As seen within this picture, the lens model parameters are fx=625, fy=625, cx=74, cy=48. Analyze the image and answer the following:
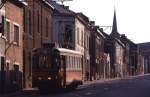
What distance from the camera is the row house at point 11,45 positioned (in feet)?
156

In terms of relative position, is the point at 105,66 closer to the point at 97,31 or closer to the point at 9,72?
the point at 97,31

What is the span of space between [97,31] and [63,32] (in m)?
27.0

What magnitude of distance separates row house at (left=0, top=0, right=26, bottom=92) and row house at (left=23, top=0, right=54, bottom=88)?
1.69 meters

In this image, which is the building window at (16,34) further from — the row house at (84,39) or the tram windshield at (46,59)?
the row house at (84,39)

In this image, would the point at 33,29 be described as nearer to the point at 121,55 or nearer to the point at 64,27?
the point at 64,27

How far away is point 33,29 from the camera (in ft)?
193

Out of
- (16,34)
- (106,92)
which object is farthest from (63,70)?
(16,34)

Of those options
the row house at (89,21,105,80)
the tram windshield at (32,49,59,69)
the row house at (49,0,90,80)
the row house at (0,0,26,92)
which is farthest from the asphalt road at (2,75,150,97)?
the row house at (89,21,105,80)

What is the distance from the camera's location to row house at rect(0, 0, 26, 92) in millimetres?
47656

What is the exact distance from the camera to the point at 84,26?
Answer: 91.3m

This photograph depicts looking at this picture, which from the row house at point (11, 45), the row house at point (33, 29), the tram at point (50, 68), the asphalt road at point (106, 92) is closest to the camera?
the asphalt road at point (106, 92)

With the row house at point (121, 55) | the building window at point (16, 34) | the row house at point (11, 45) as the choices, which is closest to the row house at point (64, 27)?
the row house at point (11, 45)

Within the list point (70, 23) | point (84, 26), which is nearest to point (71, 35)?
point (70, 23)

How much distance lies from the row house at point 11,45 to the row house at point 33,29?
169cm
